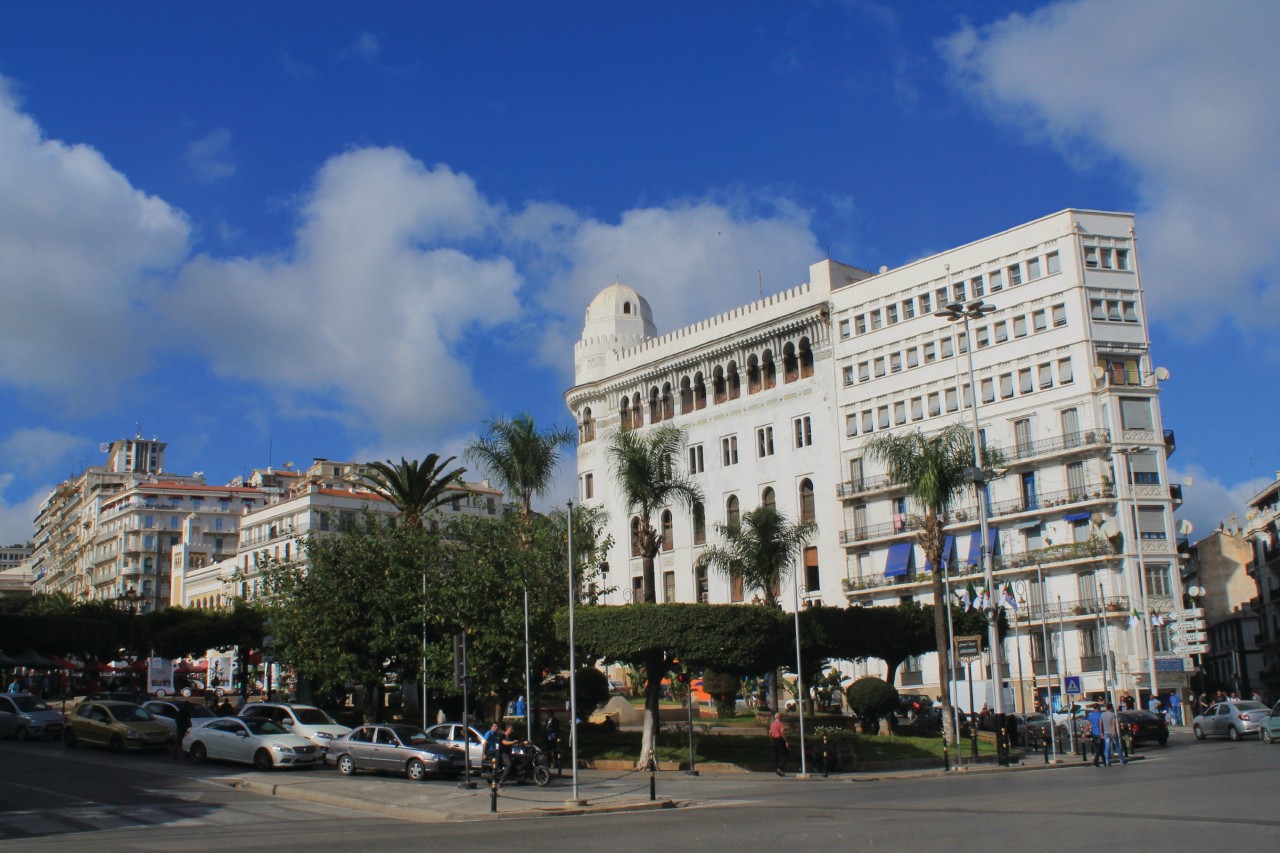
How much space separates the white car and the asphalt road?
5.32 feet

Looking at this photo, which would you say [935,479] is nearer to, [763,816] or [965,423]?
[763,816]

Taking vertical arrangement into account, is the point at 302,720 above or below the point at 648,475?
below

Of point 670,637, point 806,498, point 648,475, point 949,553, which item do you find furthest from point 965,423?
point 670,637

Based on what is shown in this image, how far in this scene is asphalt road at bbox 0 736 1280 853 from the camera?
16.0m

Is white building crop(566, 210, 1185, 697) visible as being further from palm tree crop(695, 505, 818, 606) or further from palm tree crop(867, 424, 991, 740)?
palm tree crop(867, 424, 991, 740)

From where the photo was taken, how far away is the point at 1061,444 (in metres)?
62.9

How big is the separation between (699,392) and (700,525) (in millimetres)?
8959

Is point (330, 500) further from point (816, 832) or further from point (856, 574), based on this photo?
point (816, 832)

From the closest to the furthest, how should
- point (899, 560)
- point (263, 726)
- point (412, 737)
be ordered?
point (412, 737) → point (263, 726) → point (899, 560)

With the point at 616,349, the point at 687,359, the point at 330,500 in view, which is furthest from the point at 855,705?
the point at 330,500

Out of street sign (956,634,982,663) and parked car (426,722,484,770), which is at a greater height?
street sign (956,634,982,663)

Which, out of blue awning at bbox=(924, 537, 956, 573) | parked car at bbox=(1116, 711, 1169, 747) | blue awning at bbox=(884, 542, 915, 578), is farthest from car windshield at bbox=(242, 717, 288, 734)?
blue awning at bbox=(884, 542, 915, 578)

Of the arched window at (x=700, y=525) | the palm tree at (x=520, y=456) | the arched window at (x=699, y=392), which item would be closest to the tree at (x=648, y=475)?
the palm tree at (x=520, y=456)

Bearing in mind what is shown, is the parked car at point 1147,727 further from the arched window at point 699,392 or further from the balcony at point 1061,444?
the arched window at point 699,392
